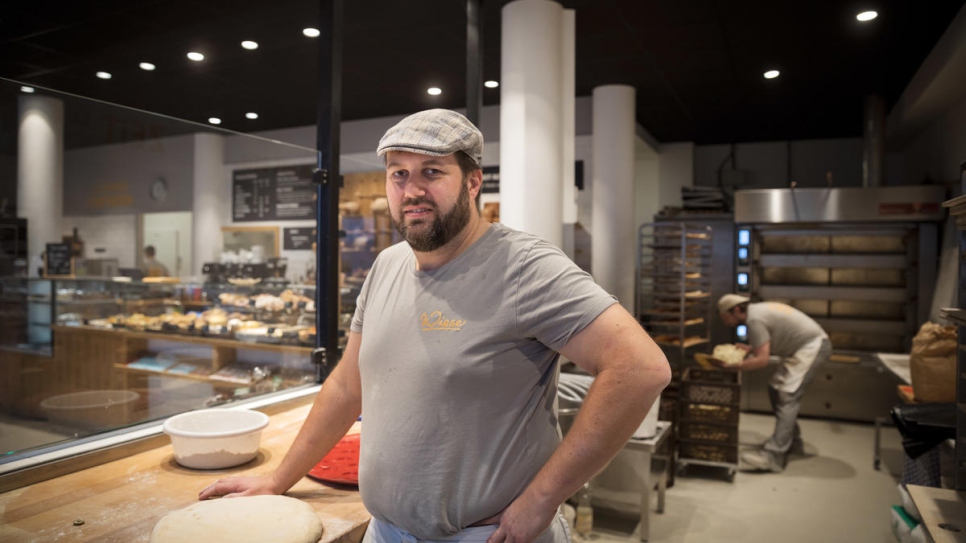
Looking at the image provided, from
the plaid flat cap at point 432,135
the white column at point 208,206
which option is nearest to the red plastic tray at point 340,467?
the plaid flat cap at point 432,135

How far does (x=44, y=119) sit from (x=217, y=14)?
2052 mm

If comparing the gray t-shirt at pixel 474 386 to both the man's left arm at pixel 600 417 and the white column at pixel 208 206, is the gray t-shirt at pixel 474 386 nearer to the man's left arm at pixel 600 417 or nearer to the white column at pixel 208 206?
the man's left arm at pixel 600 417

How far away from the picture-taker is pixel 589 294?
1223mm

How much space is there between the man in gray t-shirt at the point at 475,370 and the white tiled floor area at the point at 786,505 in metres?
2.57

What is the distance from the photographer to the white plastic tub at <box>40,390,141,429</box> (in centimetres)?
219

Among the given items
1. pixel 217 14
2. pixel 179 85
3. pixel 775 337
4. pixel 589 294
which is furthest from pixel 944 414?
pixel 179 85

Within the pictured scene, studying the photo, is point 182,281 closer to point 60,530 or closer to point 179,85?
point 60,530

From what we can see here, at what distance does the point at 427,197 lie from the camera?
51.7 inches

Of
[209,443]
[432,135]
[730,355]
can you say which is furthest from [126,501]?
[730,355]

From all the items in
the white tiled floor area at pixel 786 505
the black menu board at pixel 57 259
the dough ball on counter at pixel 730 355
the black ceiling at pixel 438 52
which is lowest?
the white tiled floor area at pixel 786 505

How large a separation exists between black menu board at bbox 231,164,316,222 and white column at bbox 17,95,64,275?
75 centimetres

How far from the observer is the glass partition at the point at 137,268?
2119 millimetres

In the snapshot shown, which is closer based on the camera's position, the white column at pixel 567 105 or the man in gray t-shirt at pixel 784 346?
the white column at pixel 567 105

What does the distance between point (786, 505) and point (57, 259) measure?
13.8 ft
